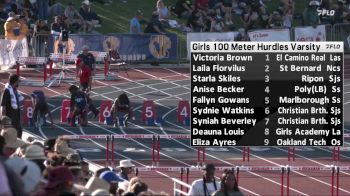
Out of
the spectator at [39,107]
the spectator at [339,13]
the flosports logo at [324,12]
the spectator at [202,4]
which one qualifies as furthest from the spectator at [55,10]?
the spectator at [39,107]

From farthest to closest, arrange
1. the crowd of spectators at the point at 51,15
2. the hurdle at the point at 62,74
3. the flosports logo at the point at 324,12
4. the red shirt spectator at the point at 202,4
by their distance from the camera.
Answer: the flosports logo at the point at 324,12 → the red shirt spectator at the point at 202,4 → the crowd of spectators at the point at 51,15 → the hurdle at the point at 62,74

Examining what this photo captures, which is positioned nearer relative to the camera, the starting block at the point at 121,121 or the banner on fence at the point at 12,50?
the starting block at the point at 121,121

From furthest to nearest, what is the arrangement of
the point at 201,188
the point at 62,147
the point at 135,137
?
the point at 135,137, the point at 62,147, the point at 201,188

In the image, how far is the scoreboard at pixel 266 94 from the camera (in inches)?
699

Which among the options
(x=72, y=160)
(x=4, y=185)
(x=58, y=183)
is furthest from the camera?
(x=72, y=160)

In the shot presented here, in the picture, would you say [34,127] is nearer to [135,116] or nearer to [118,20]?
[135,116]

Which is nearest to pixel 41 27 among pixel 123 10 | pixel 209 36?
pixel 209 36

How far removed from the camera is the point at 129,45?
36594 millimetres

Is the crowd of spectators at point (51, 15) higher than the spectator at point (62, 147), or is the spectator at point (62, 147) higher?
the crowd of spectators at point (51, 15)

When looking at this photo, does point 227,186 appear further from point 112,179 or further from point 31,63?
point 31,63

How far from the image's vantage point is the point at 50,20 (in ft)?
130

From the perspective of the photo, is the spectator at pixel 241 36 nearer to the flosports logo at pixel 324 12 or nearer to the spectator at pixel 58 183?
the flosports logo at pixel 324 12

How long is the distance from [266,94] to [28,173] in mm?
6780

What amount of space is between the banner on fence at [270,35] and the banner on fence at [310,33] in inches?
15.1
